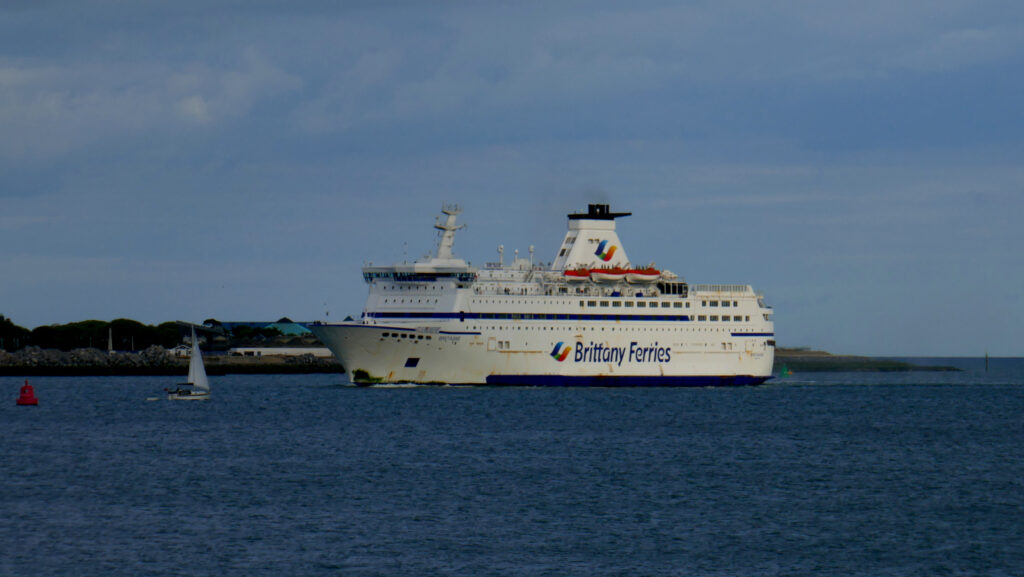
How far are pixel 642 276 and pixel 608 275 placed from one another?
1887 millimetres

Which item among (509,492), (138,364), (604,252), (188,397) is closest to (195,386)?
(188,397)

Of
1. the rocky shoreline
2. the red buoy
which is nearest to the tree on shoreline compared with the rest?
the rocky shoreline

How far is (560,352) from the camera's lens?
68938 mm

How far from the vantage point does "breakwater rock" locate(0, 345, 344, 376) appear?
385 feet

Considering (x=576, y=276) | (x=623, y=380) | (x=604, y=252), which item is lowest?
(x=623, y=380)

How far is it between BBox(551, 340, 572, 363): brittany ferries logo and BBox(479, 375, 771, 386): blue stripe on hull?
3.18 feet

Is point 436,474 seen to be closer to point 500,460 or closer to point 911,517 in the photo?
point 500,460

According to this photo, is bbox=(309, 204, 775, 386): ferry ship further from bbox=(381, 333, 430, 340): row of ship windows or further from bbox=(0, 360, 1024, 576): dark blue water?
bbox=(0, 360, 1024, 576): dark blue water

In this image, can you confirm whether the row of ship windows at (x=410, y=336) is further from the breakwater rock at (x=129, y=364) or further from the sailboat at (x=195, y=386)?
the breakwater rock at (x=129, y=364)

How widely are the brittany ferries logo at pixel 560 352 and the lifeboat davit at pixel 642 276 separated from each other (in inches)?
220

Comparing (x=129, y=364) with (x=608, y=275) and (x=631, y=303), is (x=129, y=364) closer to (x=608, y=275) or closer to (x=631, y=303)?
(x=608, y=275)

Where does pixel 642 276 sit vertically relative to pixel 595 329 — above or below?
above

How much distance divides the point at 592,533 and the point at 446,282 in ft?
133

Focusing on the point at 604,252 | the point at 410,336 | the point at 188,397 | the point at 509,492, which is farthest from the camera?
the point at 604,252
